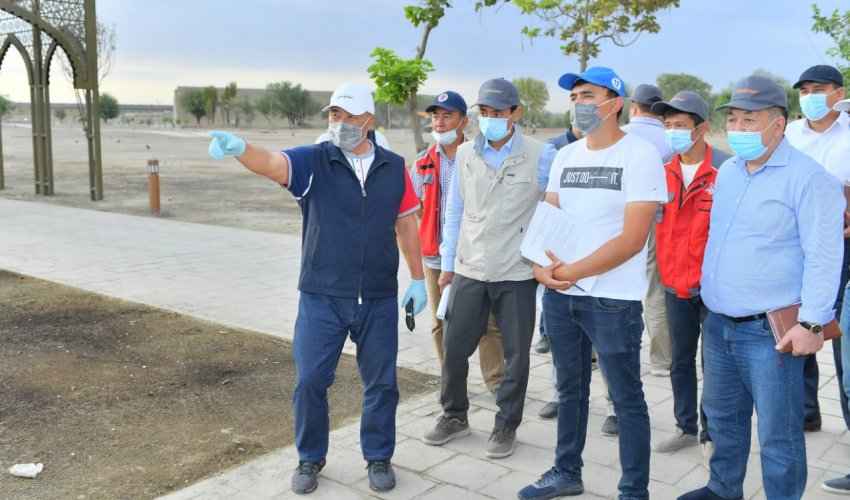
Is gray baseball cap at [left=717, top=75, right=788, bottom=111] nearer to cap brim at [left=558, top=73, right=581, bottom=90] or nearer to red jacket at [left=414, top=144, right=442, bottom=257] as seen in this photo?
cap brim at [left=558, top=73, right=581, bottom=90]

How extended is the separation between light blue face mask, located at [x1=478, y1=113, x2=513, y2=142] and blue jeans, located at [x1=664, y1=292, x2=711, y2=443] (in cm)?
125

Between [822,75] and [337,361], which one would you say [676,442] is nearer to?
[337,361]

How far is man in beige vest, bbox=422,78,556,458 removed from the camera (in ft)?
14.3

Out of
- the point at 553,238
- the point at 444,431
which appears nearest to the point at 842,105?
the point at 553,238

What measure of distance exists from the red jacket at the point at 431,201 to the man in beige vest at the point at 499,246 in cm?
62

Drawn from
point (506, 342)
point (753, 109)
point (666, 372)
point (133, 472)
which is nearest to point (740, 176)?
point (753, 109)

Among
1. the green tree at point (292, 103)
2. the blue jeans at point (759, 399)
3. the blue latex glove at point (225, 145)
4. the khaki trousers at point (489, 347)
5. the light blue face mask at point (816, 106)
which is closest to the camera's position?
the blue jeans at point (759, 399)

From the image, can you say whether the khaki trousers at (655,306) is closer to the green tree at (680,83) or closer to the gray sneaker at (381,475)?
the gray sneaker at (381,475)

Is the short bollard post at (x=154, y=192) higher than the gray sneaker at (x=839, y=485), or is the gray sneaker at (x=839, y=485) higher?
the short bollard post at (x=154, y=192)

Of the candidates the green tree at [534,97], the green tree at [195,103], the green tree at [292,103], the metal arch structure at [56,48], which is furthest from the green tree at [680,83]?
the metal arch structure at [56,48]

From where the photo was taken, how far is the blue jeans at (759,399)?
3.26 meters

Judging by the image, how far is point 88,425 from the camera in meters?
4.87

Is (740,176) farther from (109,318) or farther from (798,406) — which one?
(109,318)

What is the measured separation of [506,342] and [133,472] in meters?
2.09
